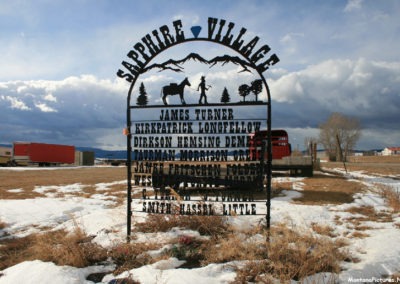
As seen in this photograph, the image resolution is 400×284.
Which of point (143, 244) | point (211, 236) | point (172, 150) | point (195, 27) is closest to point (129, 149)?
point (172, 150)

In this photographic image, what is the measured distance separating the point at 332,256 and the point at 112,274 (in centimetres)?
329

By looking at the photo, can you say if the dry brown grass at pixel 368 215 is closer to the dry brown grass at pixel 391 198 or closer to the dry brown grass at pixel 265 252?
the dry brown grass at pixel 391 198

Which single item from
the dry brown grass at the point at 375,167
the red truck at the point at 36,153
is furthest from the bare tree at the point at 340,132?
the red truck at the point at 36,153

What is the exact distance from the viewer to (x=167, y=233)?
5859 millimetres

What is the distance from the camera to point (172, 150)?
19.9 ft

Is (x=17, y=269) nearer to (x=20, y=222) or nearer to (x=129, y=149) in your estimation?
(x=129, y=149)

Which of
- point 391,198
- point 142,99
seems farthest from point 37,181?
point 391,198

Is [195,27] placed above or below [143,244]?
above

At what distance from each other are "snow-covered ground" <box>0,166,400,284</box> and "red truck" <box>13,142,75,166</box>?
3399 cm

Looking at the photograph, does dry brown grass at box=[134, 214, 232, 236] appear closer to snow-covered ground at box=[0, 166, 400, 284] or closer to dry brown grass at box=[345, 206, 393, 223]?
snow-covered ground at box=[0, 166, 400, 284]

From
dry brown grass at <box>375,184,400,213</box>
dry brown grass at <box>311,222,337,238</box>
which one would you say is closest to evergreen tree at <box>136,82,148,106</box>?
dry brown grass at <box>311,222,337,238</box>

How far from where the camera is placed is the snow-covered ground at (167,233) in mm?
4141

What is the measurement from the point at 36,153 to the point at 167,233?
40.8 m

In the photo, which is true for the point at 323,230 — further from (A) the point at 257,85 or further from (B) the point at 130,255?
(B) the point at 130,255
